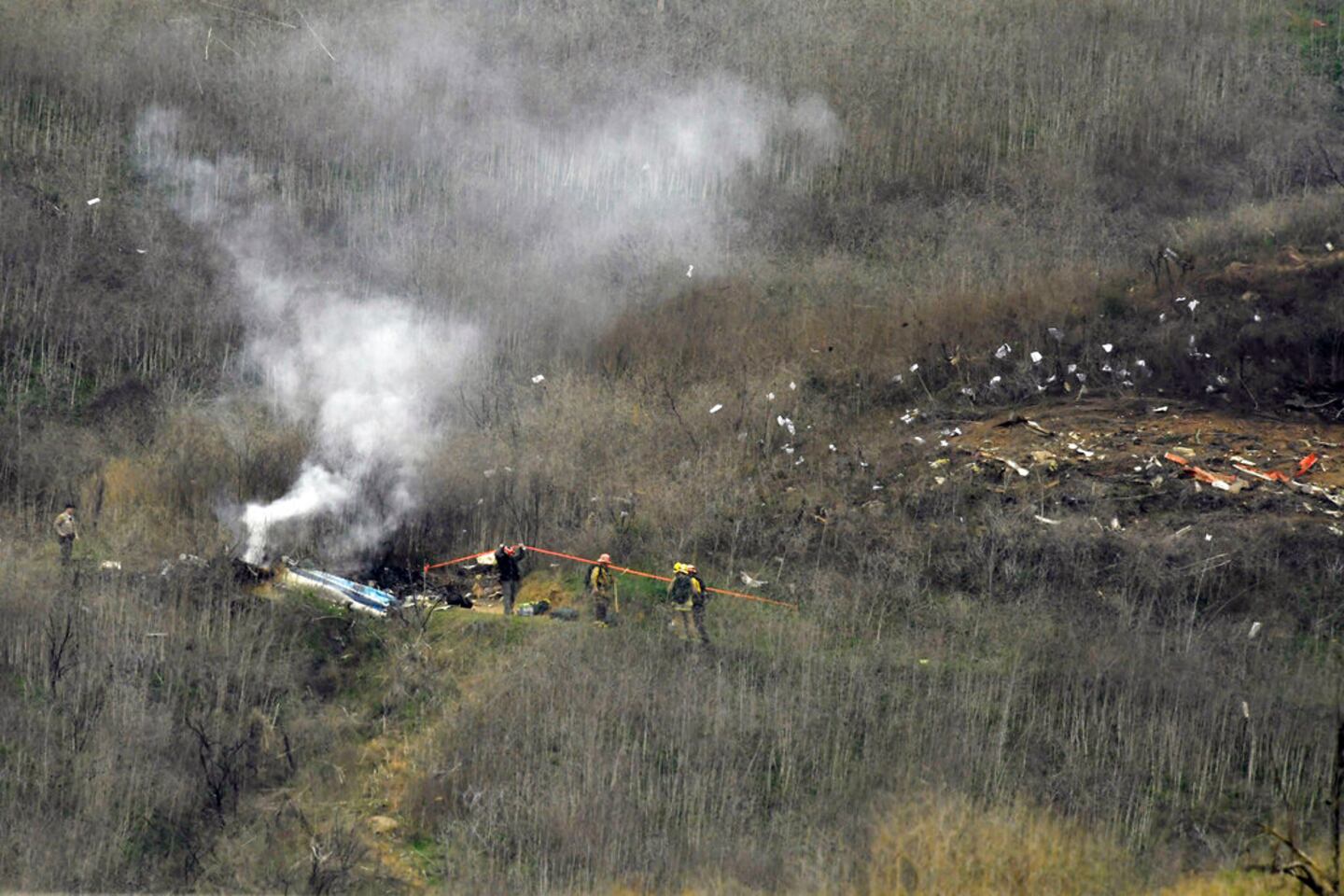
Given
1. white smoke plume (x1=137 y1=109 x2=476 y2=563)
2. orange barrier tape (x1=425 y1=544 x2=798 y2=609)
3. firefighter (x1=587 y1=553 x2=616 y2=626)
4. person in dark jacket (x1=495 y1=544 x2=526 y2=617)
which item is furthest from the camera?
white smoke plume (x1=137 y1=109 x2=476 y2=563)

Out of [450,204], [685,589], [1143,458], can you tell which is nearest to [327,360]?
[450,204]

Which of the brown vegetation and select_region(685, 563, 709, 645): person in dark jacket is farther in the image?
select_region(685, 563, 709, 645): person in dark jacket

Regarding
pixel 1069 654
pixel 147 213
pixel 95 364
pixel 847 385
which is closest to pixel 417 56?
pixel 147 213

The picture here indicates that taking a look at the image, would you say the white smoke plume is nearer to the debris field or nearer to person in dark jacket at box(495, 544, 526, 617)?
person in dark jacket at box(495, 544, 526, 617)

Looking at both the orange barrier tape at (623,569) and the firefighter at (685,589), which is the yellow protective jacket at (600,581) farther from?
the orange barrier tape at (623,569)

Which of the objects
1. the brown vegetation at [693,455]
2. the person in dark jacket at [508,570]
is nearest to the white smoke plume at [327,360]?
the brown vegetation at [693,455]

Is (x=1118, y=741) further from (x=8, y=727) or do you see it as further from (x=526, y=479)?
(x=8, y=727)

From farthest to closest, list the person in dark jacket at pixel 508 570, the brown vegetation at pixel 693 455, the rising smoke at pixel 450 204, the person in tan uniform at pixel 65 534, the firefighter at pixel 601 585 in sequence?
the rising smoke at pixel 450 204
the person in tan uniform at pixel 65 534
the person in dark jacket at pixel 508 570
the firefighter at pixel 601 585
the brown vegetation at pixel 693 455

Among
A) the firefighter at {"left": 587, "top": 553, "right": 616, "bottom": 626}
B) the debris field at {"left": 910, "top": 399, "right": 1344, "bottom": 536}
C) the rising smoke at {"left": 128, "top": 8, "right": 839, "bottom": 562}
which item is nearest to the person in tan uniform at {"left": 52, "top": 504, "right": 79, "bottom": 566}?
the rising smoke at {"left": 128, "top": 8, "right": 839, "bottom": 562}
